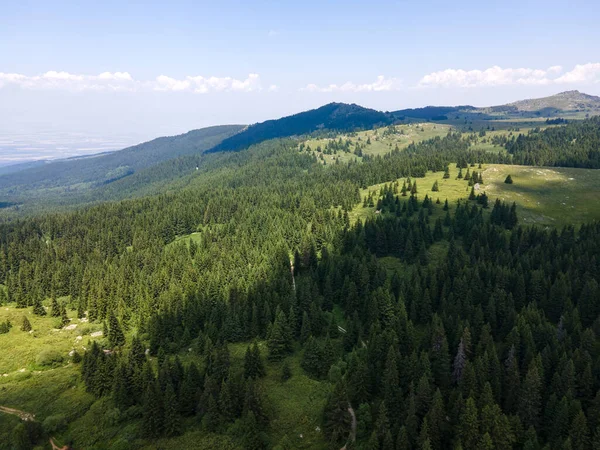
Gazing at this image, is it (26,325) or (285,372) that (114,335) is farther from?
(285,372)

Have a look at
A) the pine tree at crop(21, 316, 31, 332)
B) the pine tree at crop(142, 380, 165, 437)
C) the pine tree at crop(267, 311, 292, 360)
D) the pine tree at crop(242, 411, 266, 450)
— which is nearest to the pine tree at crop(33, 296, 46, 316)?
the pine tree at crop(21, 316, 31, 332)

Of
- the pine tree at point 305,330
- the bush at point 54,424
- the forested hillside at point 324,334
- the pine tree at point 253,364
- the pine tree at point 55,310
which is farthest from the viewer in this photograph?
the pine tree at point 55,310

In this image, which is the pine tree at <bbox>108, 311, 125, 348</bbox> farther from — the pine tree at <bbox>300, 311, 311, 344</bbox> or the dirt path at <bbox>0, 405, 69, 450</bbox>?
the pine tree at <bbox>300, 311, 311, 344</bbox>

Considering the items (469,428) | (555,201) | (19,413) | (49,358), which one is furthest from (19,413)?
(555,201)

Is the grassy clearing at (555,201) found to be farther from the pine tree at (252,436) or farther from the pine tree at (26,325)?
the pine tree at (26,325)

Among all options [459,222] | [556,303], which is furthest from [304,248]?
[556,303]

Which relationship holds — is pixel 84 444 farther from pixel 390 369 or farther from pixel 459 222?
pixel 459 222

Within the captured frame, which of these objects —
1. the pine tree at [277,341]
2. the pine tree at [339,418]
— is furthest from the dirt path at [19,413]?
the pine tree at [339,418]

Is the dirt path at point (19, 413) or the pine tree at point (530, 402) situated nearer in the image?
the pine tree at point (530, 402)
